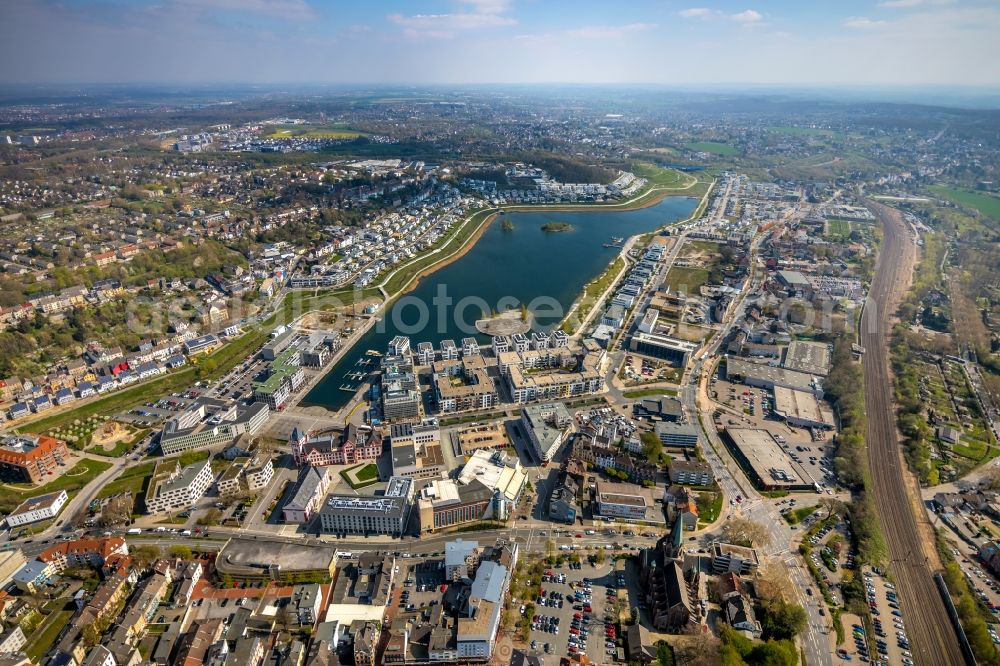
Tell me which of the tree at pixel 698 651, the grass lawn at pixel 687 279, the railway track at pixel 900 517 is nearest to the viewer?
the tree at pixel 698 651

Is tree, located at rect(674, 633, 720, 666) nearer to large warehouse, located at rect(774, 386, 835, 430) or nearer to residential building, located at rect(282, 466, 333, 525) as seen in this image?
residential building, located at rect(282, 466, 333, 525)

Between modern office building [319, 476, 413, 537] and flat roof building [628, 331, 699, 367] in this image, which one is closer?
modern office building [319, 476, 413, 537]

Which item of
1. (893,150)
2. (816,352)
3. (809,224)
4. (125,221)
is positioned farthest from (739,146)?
(125,221)

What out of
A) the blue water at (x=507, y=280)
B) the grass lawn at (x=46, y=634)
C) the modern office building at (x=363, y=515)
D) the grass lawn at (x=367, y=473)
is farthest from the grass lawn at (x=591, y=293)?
the grass lawn at (x=46, y=634)

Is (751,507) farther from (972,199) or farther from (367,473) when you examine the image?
(972,199)

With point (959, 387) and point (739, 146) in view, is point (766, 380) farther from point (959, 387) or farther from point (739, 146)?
point (739, 146)

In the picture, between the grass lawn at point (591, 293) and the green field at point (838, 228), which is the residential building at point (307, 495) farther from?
the green field at point (838, 228)

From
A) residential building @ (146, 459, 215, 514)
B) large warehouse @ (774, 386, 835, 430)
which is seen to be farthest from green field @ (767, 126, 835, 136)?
residential building @ (146, 459, 215, 514)
